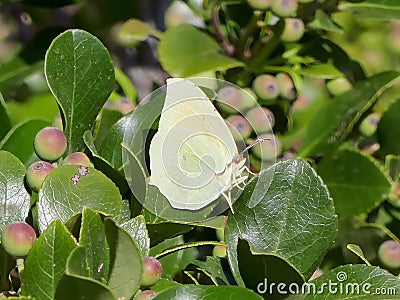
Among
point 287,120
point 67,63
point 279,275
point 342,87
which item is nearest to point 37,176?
point 67,63

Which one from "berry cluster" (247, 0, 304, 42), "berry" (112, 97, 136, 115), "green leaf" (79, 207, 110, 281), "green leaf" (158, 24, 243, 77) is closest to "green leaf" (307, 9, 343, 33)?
"berry cluster" (247, 0, 304, 42)

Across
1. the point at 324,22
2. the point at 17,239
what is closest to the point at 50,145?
the point at 17,239

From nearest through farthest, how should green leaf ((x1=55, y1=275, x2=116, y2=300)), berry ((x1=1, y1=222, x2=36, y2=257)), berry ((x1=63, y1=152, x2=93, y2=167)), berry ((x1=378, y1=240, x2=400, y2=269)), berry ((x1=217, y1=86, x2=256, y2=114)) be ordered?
green leaf ((x1=55, y1=275, x2=116, y2=300)) → berry ((x1=1, y1=222, x2=36, y2=257)) → berry ((x1=63, y1=152, x2=93, y2=167)) → berry ((x1=378, y1=240, x2=400, y2=269)) → berry ((x1=217, y1=86, x2=256, y2=114))

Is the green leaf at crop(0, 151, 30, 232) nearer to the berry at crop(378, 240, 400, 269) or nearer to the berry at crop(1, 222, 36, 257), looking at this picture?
the berry at crop(1, 222, 36, 257)

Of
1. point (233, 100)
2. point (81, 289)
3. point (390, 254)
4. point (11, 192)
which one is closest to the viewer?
point (81, 289)

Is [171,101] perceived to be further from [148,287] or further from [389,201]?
[389,201]

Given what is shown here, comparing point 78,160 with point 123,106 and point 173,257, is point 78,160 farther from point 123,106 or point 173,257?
point 123,106

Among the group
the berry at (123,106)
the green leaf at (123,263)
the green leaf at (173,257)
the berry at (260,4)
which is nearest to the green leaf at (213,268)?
the green leaf at (173,257)
